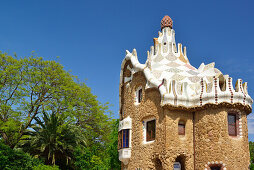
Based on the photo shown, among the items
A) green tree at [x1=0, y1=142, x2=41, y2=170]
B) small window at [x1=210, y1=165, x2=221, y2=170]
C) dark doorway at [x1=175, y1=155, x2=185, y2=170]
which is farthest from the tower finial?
green tree at [x1=0, y1=142, x2=41, y2=170]

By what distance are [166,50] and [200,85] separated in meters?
4.76

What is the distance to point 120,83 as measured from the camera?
2136cm

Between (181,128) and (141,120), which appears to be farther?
(141,120)

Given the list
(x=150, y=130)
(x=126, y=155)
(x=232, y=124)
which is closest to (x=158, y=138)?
(x=150, y=130)

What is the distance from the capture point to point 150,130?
17375 mm

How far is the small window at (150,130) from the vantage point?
17.1 meters

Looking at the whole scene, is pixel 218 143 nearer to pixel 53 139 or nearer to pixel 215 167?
pixel 215 167

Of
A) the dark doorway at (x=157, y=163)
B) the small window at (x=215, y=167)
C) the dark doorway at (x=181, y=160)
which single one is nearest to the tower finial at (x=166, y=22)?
the dark doorway at (x=181, y=160)

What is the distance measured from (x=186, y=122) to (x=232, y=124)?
2289 mm

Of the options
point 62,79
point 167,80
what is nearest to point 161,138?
point 167,80

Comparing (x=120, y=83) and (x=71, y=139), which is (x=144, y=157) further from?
(x=71, y=139)

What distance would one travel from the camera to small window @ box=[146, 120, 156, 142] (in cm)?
1714

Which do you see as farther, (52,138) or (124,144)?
(52,138)

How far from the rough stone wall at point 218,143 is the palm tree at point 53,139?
10774 millimetres
